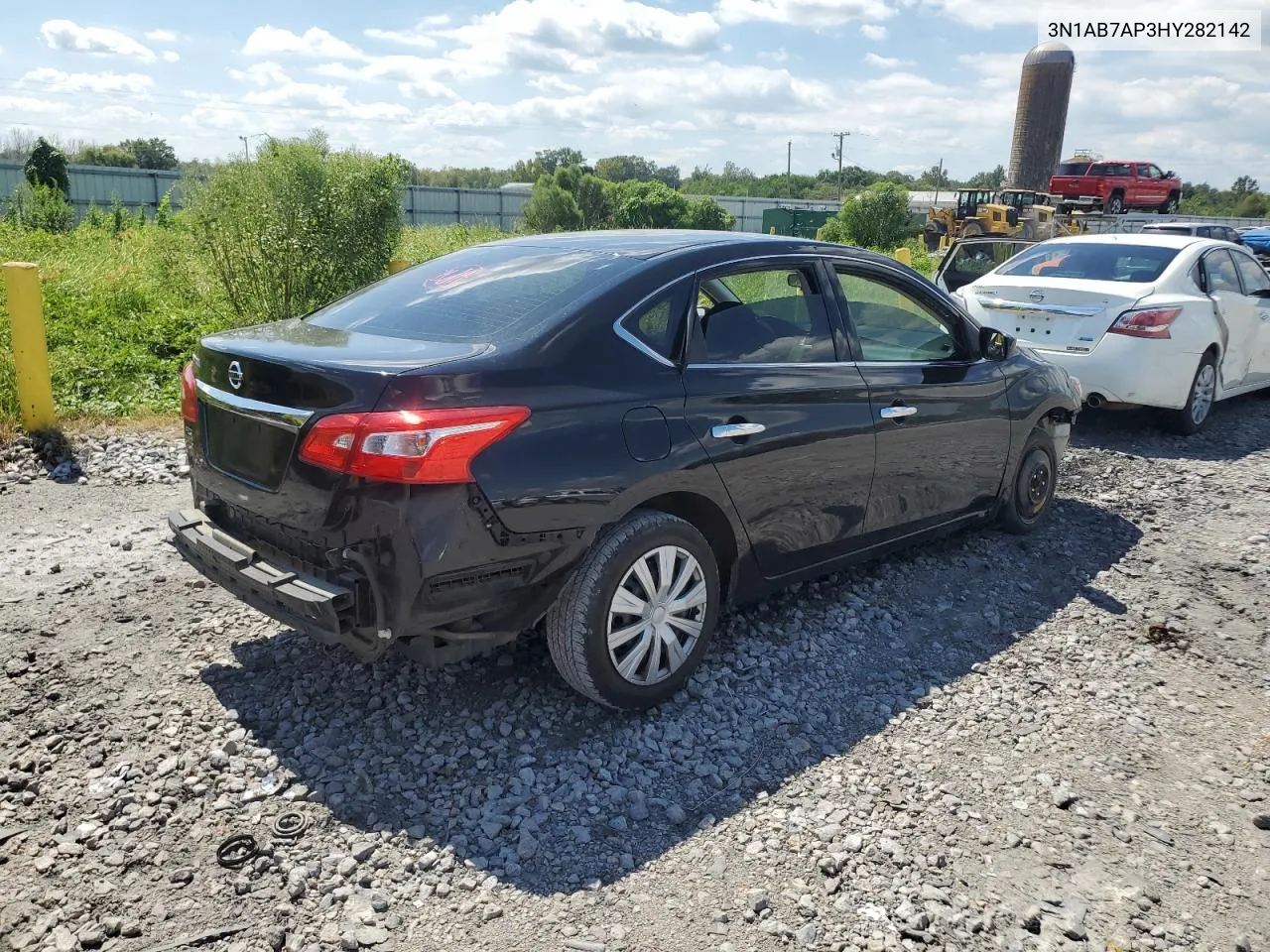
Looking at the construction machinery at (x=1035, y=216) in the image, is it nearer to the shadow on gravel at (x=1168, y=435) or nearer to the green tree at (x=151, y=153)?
the shadow on gravel at (x=1168, y=435)

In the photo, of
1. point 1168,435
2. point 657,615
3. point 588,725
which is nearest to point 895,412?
point 657,615

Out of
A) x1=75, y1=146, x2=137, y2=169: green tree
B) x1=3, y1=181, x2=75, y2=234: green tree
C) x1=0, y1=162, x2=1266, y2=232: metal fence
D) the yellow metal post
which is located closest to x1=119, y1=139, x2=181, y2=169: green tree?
x1=75, y1=146, x2=137, y2=169: green tree

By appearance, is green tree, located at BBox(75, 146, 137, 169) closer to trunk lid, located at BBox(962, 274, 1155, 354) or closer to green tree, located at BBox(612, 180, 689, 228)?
green tree, located at BBox(612, 180, 689, 228)

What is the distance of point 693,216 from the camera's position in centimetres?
4109

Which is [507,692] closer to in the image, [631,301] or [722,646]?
[722,646]

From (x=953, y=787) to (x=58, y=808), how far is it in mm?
2862

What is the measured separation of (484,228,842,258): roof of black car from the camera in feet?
13.2

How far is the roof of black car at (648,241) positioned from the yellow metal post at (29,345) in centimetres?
386

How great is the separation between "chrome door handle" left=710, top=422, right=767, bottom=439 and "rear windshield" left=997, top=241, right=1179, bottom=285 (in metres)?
5.64

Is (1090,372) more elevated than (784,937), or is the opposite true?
(1090,372)

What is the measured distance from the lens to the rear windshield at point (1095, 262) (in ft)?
26.9

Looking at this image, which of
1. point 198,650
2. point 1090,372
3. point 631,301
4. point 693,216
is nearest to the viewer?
point 631,301

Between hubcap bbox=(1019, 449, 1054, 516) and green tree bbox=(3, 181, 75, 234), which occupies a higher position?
green tree bbox=(3, 181, 75, 234)

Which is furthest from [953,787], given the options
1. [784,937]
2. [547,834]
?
[547,834]
